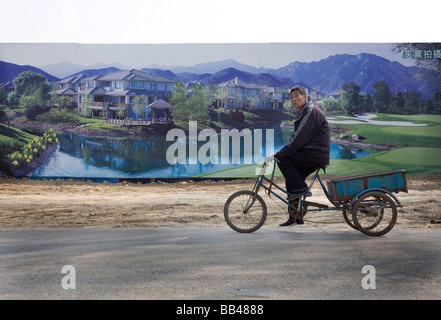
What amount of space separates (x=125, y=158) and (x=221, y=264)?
7443mm

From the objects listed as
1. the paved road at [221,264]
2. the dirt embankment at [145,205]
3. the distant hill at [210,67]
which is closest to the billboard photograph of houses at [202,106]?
the distant hill at [210,67]

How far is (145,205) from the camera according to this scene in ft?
33.2

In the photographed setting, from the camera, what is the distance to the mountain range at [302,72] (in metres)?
12.4

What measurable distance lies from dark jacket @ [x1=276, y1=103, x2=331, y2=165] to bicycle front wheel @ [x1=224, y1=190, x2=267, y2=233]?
2.05 ft

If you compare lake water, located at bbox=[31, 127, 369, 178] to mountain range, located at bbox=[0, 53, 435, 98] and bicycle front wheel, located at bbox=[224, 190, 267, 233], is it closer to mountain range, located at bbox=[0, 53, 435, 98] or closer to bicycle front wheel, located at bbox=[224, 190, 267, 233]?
mountain range, located at bbox=[0, 53, 435, 98]

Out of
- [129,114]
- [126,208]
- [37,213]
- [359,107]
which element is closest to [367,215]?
[126,208]

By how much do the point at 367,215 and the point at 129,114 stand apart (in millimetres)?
7397

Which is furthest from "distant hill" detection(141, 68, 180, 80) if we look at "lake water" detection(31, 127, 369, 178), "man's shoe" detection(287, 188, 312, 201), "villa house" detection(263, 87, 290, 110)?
"man's shoe" detection(287, 188, 312, 201)

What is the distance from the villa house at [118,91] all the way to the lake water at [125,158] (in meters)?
0.67

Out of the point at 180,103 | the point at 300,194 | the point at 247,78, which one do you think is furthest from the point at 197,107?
the point at 300,194

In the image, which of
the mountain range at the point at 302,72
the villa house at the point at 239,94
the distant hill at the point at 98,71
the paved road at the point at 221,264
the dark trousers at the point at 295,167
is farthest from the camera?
the villa house at the point at 239,94

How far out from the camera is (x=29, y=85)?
504 inches

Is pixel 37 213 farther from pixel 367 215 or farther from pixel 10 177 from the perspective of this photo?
pixel 367 215

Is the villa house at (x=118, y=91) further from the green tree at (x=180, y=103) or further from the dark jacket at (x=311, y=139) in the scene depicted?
the dark jacket at (x=311, y=139)
